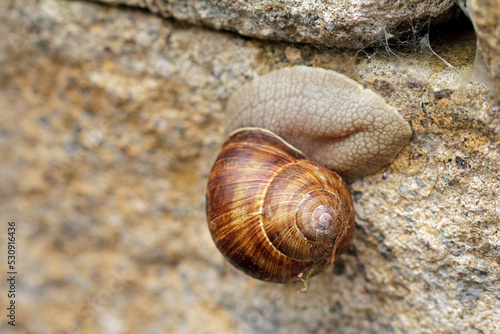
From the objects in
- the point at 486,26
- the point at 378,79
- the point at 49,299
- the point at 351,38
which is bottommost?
the point at 49,299

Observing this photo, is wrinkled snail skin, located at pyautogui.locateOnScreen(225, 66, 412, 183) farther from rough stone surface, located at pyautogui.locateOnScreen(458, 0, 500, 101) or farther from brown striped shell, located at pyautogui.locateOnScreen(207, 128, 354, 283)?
rough stone surface, located at pyautogui.locateOnScreen(458, 0, 500, 101)

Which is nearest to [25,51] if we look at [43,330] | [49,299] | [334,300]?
[49,299]

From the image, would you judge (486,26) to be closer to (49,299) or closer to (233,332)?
(233,332)

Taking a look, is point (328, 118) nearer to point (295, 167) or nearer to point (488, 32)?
point (295, 167)

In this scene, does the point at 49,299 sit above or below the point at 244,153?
below

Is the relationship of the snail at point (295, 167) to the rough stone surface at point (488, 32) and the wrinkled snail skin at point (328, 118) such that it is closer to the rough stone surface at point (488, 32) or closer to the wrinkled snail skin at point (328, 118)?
the wrinkled snail skin at point (328, 118)
